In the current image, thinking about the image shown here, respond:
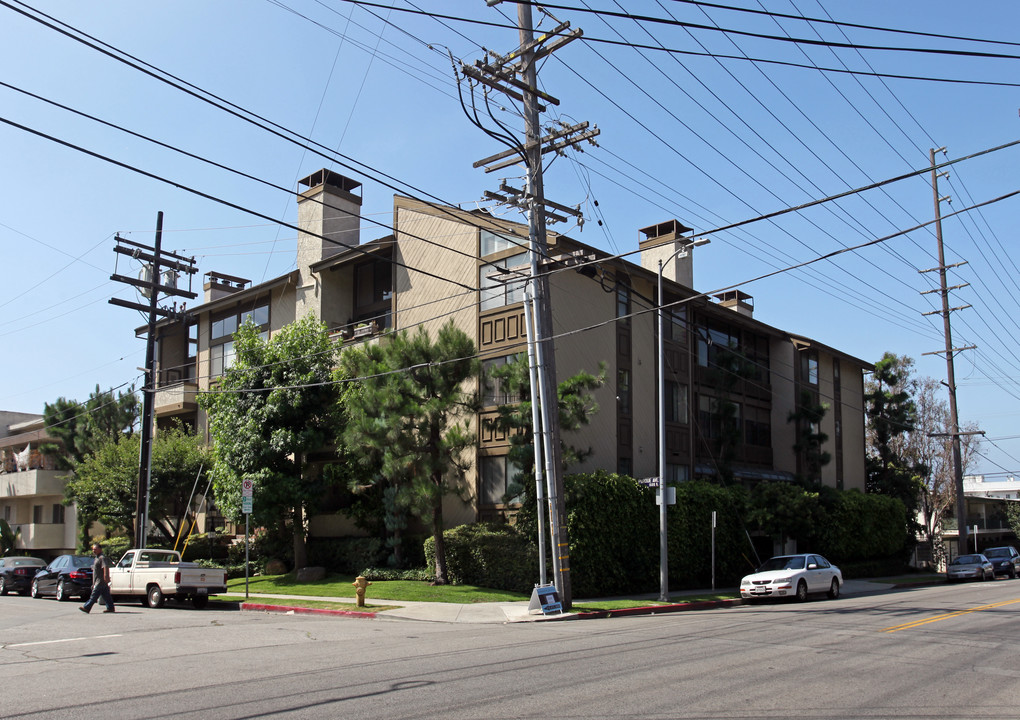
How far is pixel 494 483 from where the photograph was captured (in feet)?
87.2

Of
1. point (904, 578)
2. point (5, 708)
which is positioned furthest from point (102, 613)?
point (904, 578)

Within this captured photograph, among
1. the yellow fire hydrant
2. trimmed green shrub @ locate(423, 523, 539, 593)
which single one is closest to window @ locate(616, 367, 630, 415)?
trimmed green shrub @ locate(423, 523, 539, 593)

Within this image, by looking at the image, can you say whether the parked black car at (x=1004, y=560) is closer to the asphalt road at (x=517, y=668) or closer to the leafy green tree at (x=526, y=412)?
the asphalt road at (x=517, y=668)

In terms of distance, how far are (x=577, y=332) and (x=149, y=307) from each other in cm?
1626

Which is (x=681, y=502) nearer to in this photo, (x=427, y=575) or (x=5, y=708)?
(x=427, y=575)

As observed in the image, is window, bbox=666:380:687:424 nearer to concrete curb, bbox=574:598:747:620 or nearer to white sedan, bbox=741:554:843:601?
white sedan, bbox=741:554:843:601

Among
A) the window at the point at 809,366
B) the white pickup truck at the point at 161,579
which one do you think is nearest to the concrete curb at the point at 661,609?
the white pickup truck at the point at 161,579

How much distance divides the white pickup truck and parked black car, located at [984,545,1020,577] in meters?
36.2

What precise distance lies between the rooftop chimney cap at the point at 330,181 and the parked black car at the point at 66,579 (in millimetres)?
16721

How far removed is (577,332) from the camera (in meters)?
21.1

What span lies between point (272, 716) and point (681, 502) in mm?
21322

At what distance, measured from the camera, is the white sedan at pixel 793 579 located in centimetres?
2353

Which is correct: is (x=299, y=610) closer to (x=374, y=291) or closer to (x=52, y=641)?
(x=52, y=641)

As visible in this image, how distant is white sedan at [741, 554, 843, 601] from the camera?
23.5m
